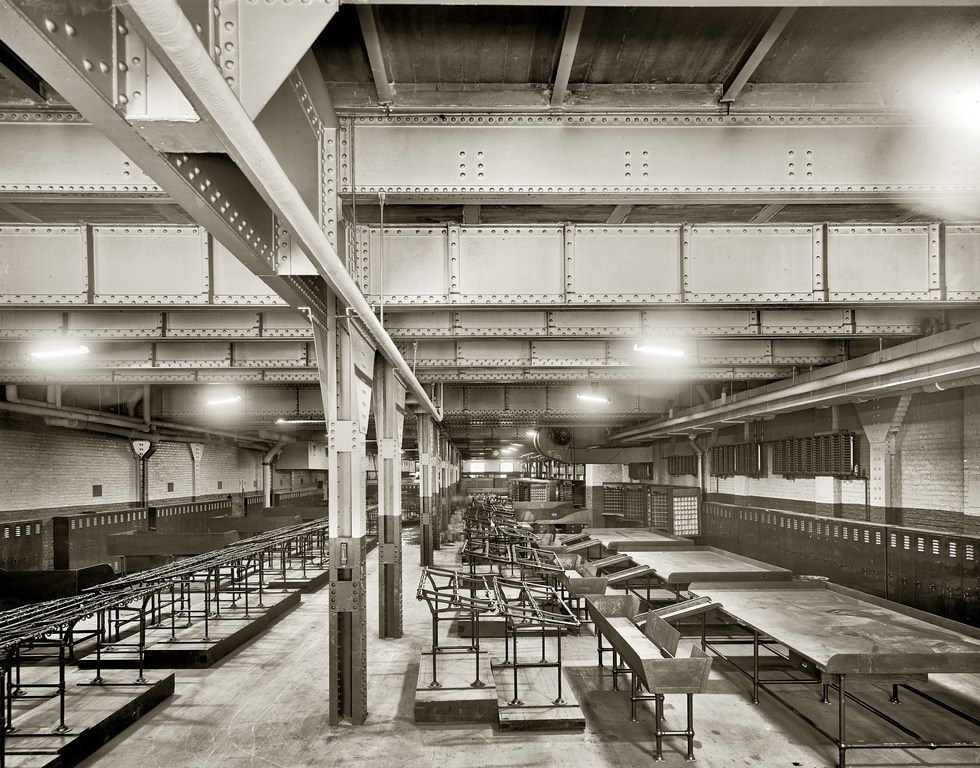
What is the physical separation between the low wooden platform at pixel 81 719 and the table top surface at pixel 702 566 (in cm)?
725

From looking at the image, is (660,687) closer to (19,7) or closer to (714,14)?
(714,14)

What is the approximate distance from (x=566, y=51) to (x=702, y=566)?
29.9ft

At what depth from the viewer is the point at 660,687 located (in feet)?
18.7

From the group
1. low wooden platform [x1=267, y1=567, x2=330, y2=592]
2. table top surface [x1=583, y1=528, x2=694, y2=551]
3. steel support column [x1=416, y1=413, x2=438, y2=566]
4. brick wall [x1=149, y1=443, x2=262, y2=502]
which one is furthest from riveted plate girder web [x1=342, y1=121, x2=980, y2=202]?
brick wall [x1=149, y1=443, x2=262, y2=502]

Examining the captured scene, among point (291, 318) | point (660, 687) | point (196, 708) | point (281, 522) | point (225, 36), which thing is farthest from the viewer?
point (281, 522)

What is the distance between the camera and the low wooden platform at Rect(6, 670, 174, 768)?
5695mm

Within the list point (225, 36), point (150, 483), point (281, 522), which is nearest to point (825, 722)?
point (225, 36)

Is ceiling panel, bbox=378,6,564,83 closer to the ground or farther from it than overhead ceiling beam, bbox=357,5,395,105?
farther from it

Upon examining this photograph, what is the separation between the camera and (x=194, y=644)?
29.8 ft

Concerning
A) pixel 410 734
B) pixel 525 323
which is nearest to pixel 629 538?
pixel 525 323

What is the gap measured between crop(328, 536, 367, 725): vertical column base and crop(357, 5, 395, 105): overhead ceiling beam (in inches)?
172

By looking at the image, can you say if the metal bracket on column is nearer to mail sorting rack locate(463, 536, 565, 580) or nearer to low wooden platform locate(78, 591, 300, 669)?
mail sorting rack locate(463, 536, 565, 580)

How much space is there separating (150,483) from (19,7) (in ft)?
64.4

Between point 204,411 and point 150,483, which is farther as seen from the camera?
point 150,483
